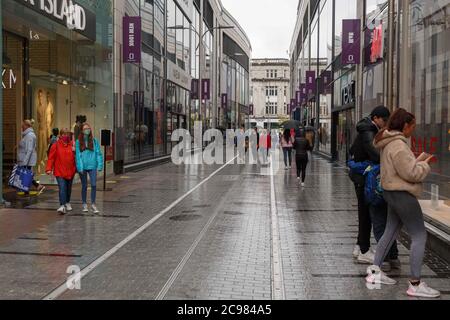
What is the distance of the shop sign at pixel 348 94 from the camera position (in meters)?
24.7

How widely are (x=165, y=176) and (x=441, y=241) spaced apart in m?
14.0

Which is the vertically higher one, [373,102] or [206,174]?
[373,102]

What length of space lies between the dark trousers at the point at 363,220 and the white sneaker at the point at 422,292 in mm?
1410

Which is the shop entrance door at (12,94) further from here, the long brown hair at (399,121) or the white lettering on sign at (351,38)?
the white lettering on sign at (351,38)

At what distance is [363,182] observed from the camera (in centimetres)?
670

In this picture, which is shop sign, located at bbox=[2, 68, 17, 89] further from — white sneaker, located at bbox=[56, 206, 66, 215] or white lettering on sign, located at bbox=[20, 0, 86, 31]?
white sneaker, located at bbox=[56, 206, 66, 215]

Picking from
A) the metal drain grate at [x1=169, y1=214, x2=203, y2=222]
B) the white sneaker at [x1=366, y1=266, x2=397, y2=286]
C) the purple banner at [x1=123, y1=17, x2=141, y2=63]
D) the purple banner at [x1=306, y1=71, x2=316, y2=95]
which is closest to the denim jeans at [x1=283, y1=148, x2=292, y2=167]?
the purple banner at [x1=123, y1=17, x2=141, y2=63]

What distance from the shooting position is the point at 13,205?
1165 cm

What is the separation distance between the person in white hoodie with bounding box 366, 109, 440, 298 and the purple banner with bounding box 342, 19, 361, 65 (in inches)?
715

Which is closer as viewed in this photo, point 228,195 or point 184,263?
point 184,263

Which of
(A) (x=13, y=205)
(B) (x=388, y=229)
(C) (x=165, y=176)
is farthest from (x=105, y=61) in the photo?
(B) (x=388, y=229)

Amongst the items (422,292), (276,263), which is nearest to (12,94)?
(276,263)
